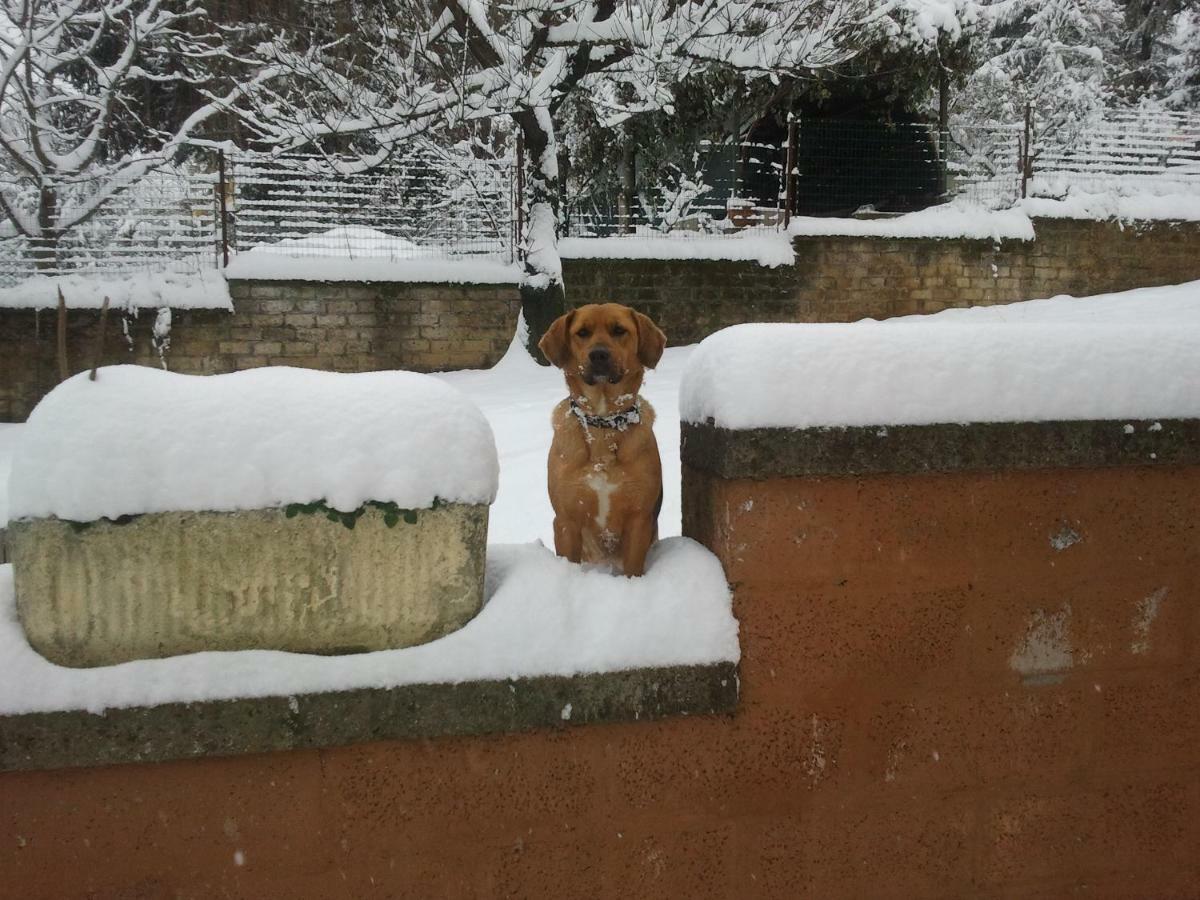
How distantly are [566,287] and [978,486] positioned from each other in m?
9.13

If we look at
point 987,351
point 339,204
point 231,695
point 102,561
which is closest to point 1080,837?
point 987,351

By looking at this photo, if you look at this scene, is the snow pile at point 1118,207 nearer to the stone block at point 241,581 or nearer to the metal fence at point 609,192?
the metal fence at point 609,192

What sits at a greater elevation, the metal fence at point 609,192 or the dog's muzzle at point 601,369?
the metal fence at point 609,192

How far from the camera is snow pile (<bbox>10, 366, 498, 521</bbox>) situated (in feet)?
4.86

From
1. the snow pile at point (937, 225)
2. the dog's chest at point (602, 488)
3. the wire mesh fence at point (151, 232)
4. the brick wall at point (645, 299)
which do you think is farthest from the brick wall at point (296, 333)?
the dog's chest at point (602, 488)

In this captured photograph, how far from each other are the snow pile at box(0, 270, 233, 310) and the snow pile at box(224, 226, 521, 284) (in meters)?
0.33

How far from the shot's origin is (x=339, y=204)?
1038 centimetres

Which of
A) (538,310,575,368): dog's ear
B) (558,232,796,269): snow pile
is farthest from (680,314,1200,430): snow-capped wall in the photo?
(558,232,796,269): snow pile

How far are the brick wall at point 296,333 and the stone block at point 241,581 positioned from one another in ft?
28.2

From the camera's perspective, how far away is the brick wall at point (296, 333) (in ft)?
29.9

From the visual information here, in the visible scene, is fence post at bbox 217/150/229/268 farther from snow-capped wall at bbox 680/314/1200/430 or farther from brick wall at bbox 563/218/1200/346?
snow-capped wall at bbox 680/314/1200/430

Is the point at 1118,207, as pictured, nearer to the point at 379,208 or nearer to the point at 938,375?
the point at 379,208

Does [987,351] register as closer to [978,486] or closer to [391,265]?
[978,486]

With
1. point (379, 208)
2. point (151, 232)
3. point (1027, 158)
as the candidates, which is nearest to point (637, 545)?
point (379, 208)
